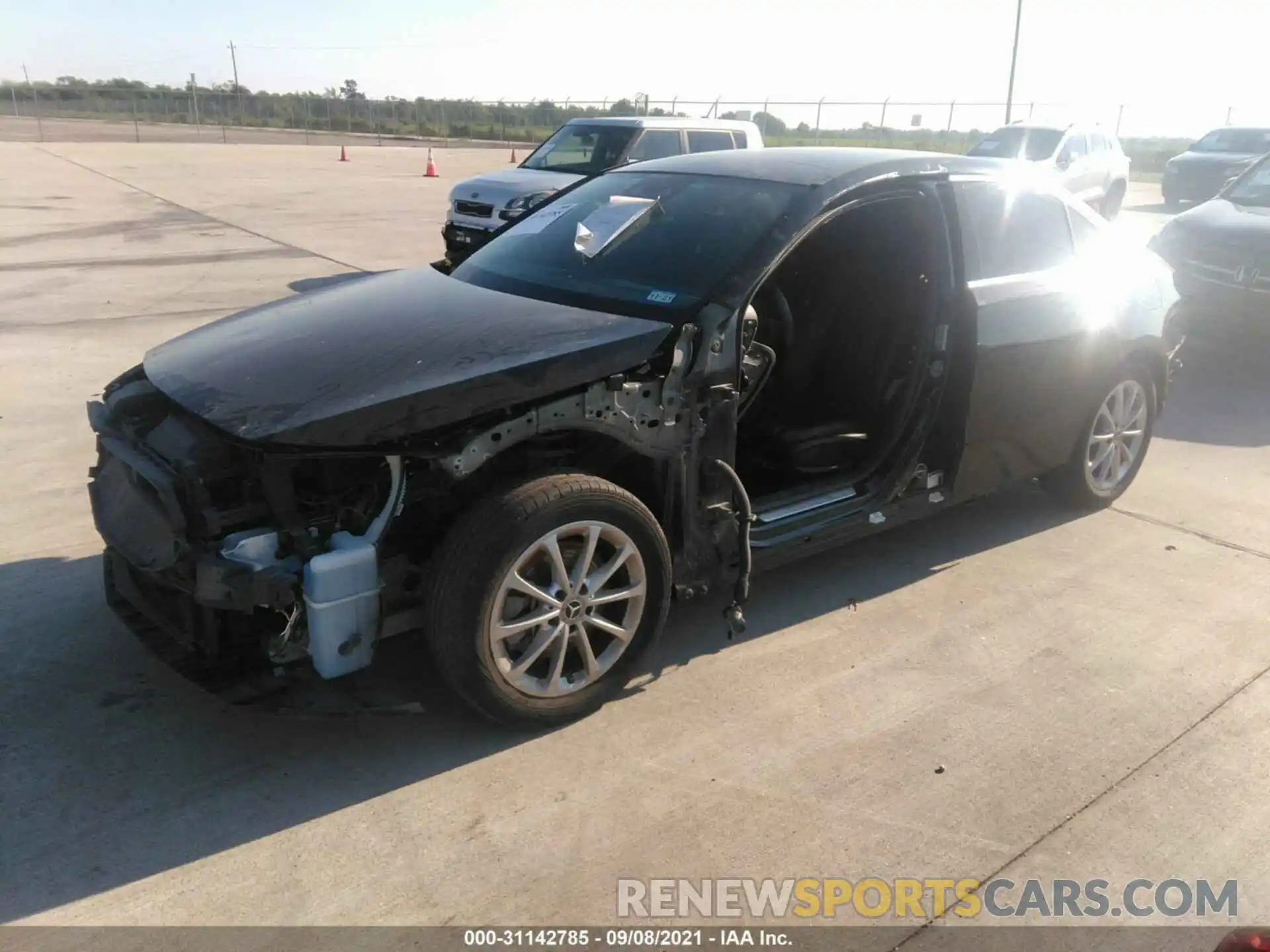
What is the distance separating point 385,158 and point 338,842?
29967mm

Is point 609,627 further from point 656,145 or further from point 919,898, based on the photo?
point 656,145

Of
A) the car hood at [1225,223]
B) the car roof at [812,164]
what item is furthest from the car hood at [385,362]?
the car hood at [1225,223]

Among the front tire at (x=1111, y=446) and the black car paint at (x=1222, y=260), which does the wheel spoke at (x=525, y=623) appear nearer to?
the front tire at (x=1111, y=446)

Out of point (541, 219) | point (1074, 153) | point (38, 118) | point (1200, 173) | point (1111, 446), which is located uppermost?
point (38, 118)

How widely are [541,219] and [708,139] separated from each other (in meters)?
8.28

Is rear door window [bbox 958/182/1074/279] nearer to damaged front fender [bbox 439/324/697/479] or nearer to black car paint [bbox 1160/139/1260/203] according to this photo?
damaged front fender [bbox 439/324/697/479]

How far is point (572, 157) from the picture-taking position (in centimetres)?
1206

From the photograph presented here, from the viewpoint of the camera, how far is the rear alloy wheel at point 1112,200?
17.4 m

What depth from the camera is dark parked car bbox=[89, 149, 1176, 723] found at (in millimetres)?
2900

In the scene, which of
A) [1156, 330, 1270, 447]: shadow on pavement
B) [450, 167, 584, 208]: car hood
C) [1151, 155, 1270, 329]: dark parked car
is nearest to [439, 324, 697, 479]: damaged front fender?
[1156, 330, 1270, 447]: shadow on pavement

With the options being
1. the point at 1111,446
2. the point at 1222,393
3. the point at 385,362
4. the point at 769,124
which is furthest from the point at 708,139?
the point at 769,124

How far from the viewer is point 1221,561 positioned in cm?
467

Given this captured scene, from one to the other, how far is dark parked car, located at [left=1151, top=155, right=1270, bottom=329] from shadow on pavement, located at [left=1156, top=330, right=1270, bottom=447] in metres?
0.19

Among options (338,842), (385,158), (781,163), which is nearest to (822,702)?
(338,842)
